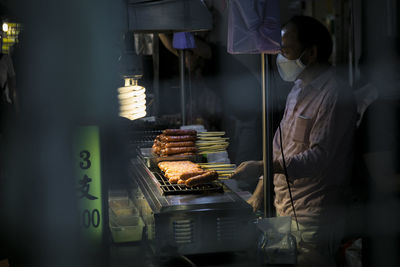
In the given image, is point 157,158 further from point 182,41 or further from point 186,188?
point 182,41

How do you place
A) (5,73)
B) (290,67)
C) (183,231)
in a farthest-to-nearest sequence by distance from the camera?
1. (5,73)
2. (290,67)
3. (183,231)

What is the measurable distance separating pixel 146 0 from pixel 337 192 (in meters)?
1.80

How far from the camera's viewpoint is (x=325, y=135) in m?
3.00

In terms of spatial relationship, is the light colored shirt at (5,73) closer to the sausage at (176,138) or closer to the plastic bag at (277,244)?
the sausage at (176,138)

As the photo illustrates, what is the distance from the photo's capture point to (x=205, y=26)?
9.39 ft

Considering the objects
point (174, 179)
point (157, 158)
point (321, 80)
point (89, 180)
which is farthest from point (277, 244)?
point (321, 80)

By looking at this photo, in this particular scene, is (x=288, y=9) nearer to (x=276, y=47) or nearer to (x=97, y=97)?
(x=276, y=47)

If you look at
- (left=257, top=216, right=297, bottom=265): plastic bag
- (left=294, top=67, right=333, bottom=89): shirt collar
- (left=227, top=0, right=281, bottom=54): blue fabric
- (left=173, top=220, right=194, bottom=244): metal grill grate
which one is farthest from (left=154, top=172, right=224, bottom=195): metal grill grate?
(left=294, top=67, right=333, bottom=89): shirt collar

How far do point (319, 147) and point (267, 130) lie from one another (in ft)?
2.83

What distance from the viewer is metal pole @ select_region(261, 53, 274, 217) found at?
87.7 inches

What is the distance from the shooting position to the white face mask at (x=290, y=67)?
332 centimetres

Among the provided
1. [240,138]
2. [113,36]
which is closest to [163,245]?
[113,36]

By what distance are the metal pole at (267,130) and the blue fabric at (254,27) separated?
0.07 m

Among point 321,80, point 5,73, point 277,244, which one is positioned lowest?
point 277,244
